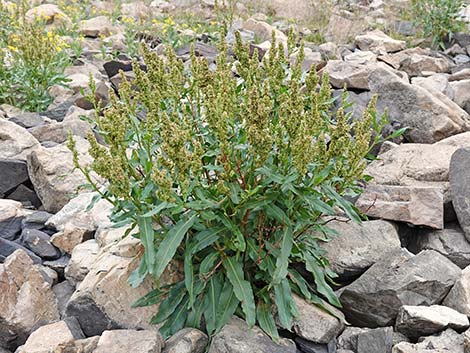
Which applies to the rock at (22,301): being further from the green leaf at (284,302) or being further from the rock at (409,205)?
the rock at (409,205)

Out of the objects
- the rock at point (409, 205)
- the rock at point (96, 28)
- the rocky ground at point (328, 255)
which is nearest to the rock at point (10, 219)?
the rocky ground at point (328, 255)

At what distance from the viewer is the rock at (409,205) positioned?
3.55 meters

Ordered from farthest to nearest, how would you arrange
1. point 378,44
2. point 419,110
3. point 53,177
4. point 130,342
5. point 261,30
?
1. point 261,30
2. point 378,44
3. point 419,110
4. point 53,177
5. point 130,342

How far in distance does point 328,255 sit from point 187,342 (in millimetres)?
1102

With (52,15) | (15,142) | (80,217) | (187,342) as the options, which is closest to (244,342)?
(187,342)

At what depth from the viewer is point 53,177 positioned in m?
4.08

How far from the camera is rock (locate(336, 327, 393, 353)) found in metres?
2.76

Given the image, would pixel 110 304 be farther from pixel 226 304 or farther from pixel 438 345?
pixel 438 345

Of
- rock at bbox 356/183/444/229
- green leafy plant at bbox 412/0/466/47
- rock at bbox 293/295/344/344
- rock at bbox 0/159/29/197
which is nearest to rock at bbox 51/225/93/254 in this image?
rock at bbox 0/159/29/197

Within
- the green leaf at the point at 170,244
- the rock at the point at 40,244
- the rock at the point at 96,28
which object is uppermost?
the green leaf at the point at 170,244

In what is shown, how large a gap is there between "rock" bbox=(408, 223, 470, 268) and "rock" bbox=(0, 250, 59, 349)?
2384mm

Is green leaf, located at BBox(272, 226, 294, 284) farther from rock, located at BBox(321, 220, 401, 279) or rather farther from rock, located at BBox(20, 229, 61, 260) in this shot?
rock, located at BBox(20, 229, 61, 260)

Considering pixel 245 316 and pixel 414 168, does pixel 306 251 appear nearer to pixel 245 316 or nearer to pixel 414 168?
pixel 245 316

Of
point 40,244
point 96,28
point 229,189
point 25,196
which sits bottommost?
point 96,28
